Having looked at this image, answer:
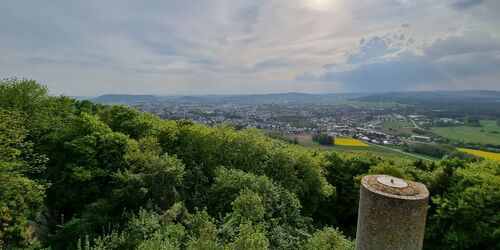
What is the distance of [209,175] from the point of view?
26.6 m

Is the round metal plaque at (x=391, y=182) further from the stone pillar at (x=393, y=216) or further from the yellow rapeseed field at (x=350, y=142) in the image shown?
the yellow rapeseed field at (x=350, y=142)

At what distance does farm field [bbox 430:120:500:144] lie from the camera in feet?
270

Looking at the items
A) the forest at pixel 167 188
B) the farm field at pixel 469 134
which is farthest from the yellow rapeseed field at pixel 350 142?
the forest at pixel 167 188

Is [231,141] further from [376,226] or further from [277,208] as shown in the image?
[376,226]

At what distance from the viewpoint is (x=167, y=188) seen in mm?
19703

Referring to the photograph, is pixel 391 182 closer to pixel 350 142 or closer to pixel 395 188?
pixel 395 188

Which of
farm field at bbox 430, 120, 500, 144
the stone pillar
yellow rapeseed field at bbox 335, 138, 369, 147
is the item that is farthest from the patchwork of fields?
the stone pillar

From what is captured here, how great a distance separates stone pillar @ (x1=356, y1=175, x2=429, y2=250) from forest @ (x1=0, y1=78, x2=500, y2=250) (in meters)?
6.29

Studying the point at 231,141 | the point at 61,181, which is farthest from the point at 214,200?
the point at 61,181

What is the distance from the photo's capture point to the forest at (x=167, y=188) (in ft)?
50.7

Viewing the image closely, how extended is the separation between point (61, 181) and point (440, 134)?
103407 millimetres

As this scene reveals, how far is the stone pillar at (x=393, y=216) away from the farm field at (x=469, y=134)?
9128cm

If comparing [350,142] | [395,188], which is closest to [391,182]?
[395,188]

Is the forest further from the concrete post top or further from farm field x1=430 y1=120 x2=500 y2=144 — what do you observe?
farm field x1=430 y1=120 x2=500 y2=144
